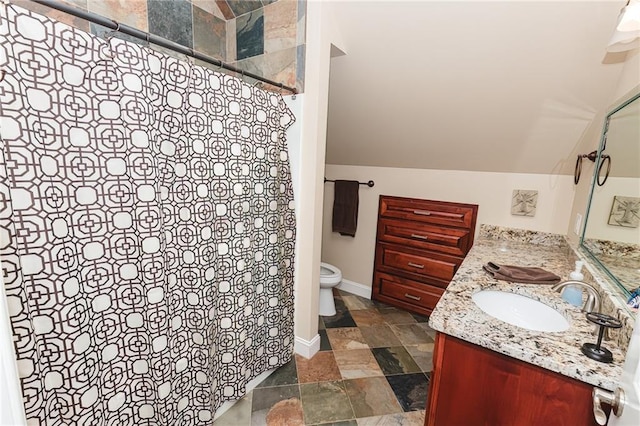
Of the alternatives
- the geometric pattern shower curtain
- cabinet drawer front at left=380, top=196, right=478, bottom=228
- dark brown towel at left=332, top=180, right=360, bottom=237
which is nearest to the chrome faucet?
cabinet drawer front at left=380, top=196, right=478, bottom=228

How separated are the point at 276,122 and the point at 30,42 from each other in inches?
37.6

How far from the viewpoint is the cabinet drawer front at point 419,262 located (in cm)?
236

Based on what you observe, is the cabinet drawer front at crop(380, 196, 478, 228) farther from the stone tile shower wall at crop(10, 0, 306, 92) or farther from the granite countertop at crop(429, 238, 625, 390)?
the stone tile shower wall at crop(10, 0, 306, 92)

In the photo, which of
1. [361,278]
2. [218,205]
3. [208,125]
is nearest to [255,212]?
[218,205]

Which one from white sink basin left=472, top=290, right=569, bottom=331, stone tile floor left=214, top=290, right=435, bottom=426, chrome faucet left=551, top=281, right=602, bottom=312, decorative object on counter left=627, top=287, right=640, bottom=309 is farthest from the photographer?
stone tile floor left=214, top=290, right=435, bottom=426

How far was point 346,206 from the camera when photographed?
9.21 feet

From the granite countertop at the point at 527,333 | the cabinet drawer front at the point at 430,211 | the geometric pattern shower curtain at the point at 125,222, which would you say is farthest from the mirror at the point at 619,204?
the geometric pattern shower curtain at the point at 125,222

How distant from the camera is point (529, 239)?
2055 mm

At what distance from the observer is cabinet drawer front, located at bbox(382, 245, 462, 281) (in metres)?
2.36

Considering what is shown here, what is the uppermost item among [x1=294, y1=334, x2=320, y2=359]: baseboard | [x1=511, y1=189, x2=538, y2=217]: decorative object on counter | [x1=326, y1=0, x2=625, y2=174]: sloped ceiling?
[x1=326, y1=0, x2=625, y2=174]: sloped ceiling

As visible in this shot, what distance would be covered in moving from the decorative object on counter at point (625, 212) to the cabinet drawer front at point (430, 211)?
39.4 inches

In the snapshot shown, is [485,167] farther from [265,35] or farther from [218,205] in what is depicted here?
[218,205]

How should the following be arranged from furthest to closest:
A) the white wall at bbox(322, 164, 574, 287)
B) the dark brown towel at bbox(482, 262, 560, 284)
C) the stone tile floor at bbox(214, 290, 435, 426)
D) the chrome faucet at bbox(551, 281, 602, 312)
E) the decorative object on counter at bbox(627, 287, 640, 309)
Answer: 1. the white wall at bbox(322, 164, 574, 287)
2. the stone tile floor at bbox(214, 290, 435, 426)
3. the dark brown towel at bbox(482, 262, 560, 284)
4. the chrome faucet at bbox(551, 281, 602, 312)
5. the decorative object on counter at bbox(627, 287, 640, 309)

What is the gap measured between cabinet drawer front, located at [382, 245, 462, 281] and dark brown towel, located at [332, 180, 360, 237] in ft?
1.32
